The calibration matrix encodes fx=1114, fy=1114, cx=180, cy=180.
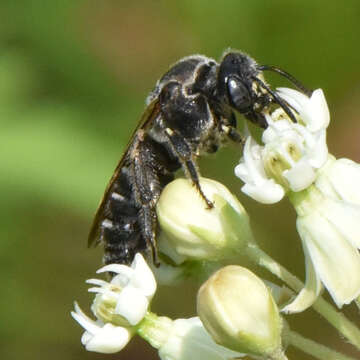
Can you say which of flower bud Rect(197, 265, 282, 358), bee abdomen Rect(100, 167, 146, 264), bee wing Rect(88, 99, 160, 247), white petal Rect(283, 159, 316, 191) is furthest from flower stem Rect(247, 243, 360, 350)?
bee wing Rect(88, 99, 160, 247)

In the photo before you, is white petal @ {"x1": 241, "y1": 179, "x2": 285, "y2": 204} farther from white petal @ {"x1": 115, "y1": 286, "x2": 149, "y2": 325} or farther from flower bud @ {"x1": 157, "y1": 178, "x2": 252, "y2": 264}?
white petal @ {"x1": 115, "y1": 286, "x2": 149, "y2": 325}

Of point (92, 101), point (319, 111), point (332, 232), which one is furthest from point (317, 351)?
point (92, 101)

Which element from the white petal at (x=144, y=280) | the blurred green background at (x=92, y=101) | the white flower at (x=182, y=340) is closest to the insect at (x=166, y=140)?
the white petal at (x=144, y=280)

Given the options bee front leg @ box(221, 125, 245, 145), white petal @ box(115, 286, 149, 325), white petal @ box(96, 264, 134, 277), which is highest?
bee front leg @ box(221, 125, 245, 145)

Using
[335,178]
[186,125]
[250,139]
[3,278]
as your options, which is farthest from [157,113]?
[3,278]

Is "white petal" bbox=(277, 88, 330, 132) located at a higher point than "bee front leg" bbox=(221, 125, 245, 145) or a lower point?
higher

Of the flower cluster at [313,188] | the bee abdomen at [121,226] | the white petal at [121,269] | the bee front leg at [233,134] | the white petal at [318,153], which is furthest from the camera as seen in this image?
the bee abdomen at [121,226]

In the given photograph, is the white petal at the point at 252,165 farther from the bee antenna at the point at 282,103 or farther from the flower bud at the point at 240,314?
the flower bud at the point at 240,314
